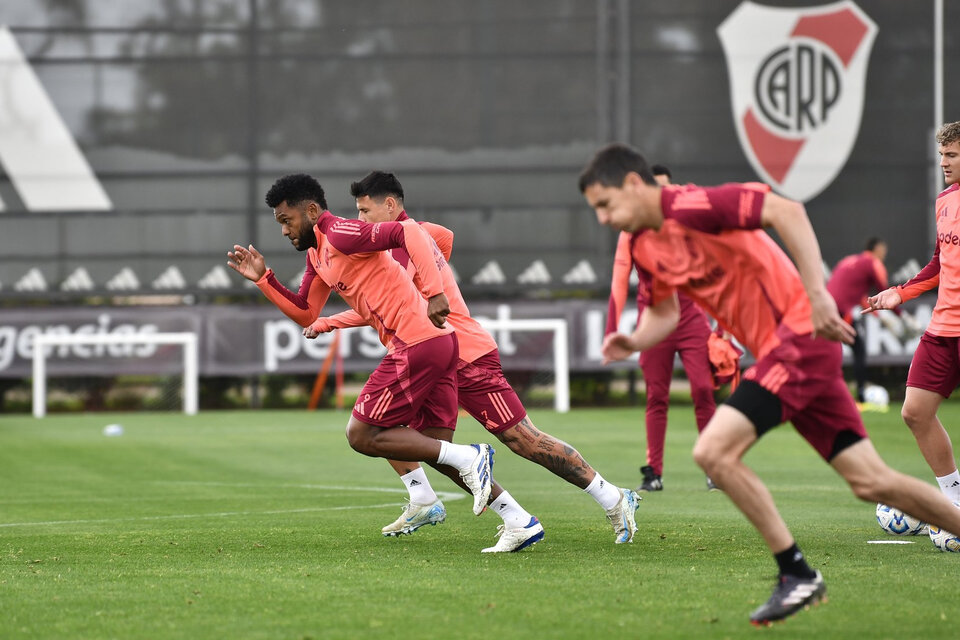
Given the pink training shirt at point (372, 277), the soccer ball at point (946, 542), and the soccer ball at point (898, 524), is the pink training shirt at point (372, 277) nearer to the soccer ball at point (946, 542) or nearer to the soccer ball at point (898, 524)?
the soccer ball at point (898, 524)

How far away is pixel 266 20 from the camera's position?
24250 mm

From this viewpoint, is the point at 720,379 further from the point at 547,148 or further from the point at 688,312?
the point at 547,148

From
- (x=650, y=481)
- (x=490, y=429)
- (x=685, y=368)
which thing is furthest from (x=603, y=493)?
(x=685, y=368)

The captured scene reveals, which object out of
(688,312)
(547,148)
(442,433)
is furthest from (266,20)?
(442,433)

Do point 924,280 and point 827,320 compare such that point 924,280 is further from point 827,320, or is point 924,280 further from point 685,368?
point 685,368

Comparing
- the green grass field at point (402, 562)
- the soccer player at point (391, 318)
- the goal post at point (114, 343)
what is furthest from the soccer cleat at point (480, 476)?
the goal post at point (114, 343)

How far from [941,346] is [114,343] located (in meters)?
16.7

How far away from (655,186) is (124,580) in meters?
3.38

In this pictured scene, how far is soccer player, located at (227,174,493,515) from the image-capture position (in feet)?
26.1

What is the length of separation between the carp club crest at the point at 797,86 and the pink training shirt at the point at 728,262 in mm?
18235

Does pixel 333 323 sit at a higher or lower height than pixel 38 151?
lower

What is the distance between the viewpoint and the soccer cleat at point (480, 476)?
790 centimetres

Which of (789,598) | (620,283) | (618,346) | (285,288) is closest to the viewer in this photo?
(789,598)

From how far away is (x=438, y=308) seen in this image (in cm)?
770
